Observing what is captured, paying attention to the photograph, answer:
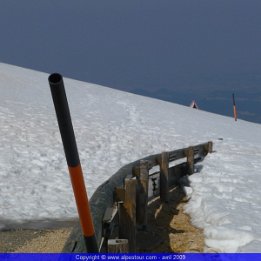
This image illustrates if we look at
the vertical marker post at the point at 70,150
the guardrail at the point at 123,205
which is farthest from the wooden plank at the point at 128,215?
the vertical marker post at the point at 70,150

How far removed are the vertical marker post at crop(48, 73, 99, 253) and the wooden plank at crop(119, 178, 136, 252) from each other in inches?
135

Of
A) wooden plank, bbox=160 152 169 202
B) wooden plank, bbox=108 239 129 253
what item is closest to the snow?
wooden plank, bbox=160 152 169 202

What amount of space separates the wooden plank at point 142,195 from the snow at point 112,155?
125 centimetres

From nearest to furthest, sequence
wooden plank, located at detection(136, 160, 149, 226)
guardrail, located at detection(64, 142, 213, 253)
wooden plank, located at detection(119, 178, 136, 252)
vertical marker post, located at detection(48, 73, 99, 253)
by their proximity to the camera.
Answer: vertical marker post, located at detection(48, 73, 99, 253) → guardrail, located at detection(64, 142, 213, 253) → wooden plank, located at detection(119, 178, 136, 252) → wooden plank, located at detection(136, 160, 149, 226)

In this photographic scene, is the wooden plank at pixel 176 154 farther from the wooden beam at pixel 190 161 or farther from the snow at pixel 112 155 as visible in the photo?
the snow at pixel 112 155

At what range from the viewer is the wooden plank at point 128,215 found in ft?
24.5

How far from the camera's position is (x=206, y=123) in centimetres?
2802

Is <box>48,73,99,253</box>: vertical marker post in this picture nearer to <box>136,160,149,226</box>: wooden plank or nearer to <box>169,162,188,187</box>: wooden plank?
<box>136,160,149,226</box>: wooden plank

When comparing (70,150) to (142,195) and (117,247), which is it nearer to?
(117,247)

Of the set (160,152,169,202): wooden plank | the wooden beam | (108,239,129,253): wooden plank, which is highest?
the wooden beam

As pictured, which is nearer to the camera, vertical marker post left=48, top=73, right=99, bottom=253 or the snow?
vertical marker post left=48, top=73, right=99, bottom=253

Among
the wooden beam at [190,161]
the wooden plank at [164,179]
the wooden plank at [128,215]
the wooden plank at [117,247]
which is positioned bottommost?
the wooden plank at [117,247]

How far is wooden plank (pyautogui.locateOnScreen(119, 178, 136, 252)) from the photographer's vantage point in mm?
7473

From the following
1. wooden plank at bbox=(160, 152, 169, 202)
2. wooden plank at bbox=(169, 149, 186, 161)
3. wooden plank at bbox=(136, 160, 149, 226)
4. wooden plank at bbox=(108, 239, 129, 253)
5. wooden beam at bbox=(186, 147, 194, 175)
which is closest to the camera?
wooden plank at bbox=(108, 239, 129, 253)
